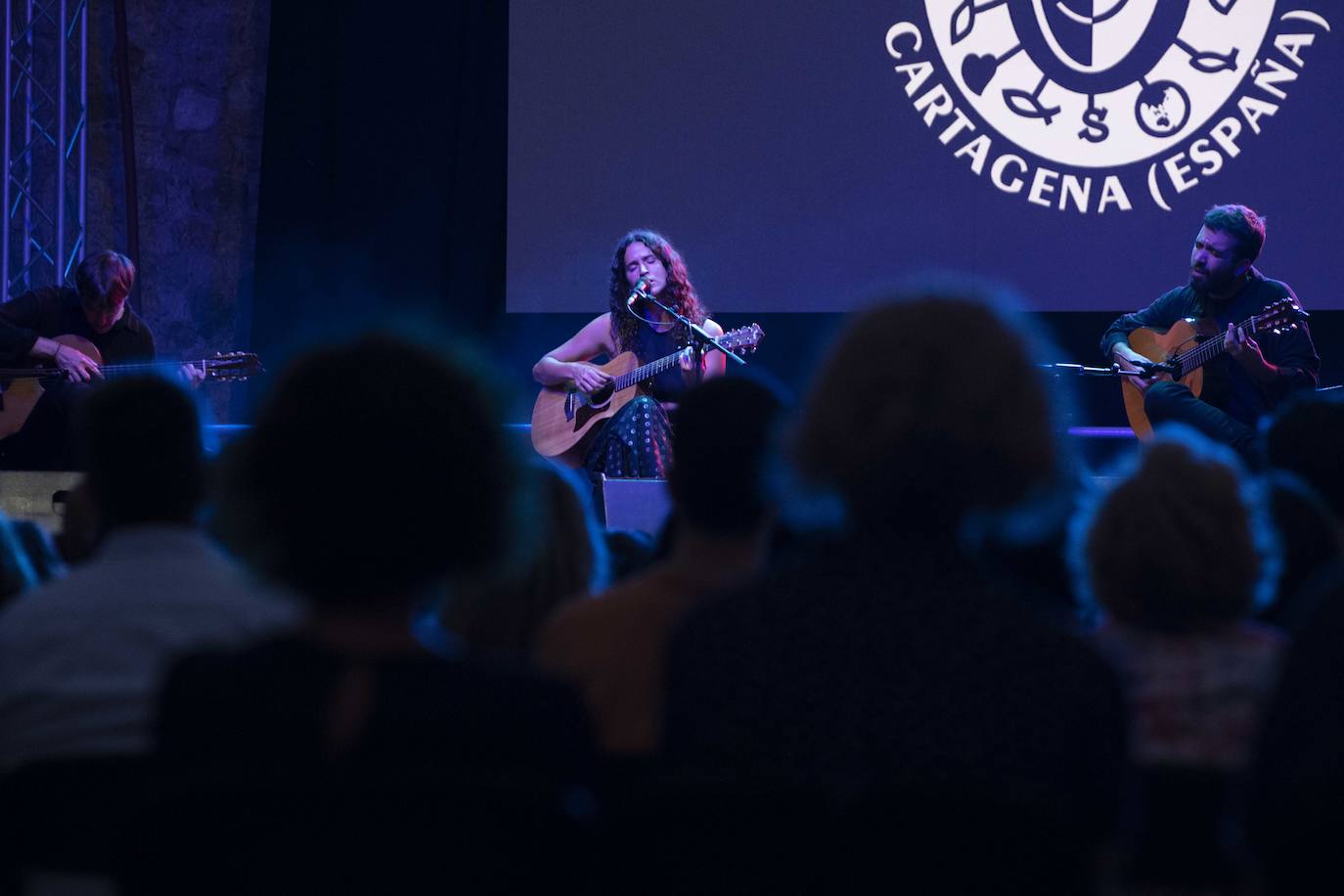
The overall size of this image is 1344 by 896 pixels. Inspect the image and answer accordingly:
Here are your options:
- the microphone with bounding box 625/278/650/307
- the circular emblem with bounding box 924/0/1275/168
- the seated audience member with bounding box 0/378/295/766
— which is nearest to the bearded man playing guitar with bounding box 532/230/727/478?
the microphone with bounding box 625/278/650/307

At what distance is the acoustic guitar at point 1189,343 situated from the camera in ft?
16.4

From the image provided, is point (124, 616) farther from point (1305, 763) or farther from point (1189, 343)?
point (1189, 343)

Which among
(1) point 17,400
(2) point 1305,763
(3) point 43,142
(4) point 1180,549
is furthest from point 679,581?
(3) point 43,142

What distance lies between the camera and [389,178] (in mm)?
6762

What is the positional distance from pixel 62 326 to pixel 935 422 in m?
5.59

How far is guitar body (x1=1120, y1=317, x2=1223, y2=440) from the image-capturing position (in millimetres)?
5302

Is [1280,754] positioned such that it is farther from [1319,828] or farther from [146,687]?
[146,687]

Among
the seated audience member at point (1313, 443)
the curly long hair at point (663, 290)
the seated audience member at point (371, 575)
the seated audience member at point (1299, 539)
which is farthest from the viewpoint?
the curly long hair at point (663, 290)

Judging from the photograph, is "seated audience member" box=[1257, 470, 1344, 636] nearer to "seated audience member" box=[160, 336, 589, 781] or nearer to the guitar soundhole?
"seated audience member" box=[160, 336, 589, 781]

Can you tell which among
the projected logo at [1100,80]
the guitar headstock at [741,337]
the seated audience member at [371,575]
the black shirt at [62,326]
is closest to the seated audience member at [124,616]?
the seated audience member at [371,575]

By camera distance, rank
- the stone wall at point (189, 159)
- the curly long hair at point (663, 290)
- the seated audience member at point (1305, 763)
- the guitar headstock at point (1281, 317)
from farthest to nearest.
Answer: the stone wall at point (189, 159) < the curly long hair at point (663, 290) < the guitar headstock at point (1281, 317) < the seated audience member at point (1305, 763)

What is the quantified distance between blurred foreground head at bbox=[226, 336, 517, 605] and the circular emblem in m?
5.18

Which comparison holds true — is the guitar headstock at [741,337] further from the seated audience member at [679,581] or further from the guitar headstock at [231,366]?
the seated audience member at [679,581]

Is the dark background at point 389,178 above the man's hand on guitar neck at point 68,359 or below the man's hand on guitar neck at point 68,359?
above
